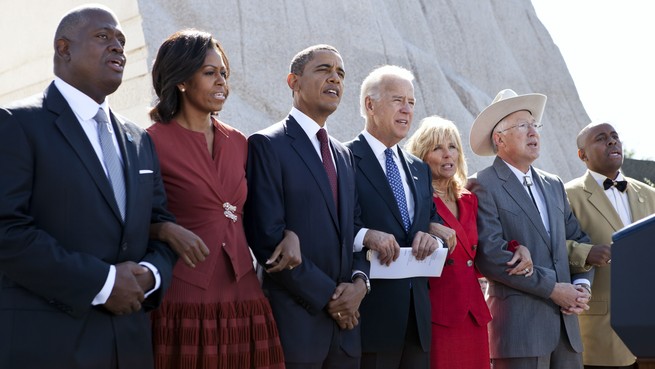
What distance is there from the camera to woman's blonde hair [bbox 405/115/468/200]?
4.19m

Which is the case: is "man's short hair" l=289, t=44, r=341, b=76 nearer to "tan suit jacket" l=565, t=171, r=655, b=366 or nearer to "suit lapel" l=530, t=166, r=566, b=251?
"suit lapel" l=530, t=166, r=566, b=251

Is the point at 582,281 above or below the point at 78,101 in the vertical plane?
below

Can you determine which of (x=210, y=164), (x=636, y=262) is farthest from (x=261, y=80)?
(x=636, y=262)

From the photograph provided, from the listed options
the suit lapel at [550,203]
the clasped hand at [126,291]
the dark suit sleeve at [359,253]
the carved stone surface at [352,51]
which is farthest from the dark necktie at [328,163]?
the carved stone surface at [352,51]

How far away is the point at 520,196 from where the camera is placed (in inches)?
168

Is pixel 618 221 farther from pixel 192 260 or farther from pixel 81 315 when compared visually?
pixel 81 315

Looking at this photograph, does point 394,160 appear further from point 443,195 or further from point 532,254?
point 532,254

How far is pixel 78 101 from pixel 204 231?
0.65 m

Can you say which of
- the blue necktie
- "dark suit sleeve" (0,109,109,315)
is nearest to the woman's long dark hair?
"dark suit sleeve" (0,109,109,315)

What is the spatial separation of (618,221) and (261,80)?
4.38m

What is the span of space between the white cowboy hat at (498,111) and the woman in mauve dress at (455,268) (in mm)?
398

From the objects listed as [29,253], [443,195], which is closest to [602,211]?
[443,195]

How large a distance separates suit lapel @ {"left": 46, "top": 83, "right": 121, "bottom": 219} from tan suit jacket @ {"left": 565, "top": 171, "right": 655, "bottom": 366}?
275 cm

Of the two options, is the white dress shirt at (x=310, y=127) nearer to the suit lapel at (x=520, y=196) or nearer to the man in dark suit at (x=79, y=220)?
the man in dark suit at (x=79, y=220)
